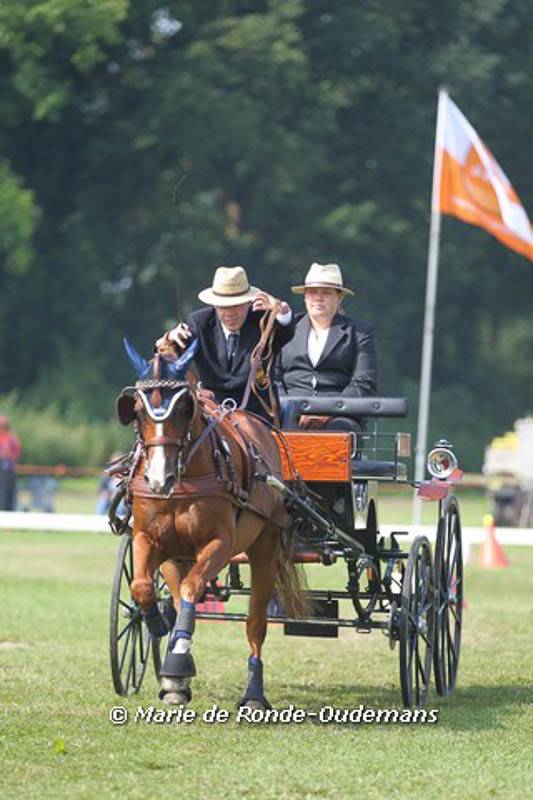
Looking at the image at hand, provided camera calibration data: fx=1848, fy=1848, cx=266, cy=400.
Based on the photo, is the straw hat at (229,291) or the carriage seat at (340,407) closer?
the straw hat at (229,291)

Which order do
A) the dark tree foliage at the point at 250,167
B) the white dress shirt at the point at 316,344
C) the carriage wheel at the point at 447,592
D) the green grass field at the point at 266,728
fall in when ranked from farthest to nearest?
the dark tree foliage at the point at 250,167 < the white dress shirt at the point at 316,344 < the carriage wheel at the point at 447,592 < the green grass field at the point at 266,728

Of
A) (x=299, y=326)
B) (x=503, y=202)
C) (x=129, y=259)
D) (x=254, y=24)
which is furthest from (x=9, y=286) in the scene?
(x=299, y=326)

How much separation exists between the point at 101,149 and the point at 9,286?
4.17 meters

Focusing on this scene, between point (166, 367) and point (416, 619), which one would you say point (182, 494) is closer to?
point (166, 367)

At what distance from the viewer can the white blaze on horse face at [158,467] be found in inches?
308

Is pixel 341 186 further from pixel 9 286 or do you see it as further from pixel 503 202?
pixel 503 202

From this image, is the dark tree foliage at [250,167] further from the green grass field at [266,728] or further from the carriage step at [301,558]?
the carriage step at [301,558]

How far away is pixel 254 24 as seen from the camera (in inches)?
1804

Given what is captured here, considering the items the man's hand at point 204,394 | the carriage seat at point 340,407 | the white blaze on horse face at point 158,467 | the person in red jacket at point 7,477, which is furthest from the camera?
the person in red jacket at point 7,477

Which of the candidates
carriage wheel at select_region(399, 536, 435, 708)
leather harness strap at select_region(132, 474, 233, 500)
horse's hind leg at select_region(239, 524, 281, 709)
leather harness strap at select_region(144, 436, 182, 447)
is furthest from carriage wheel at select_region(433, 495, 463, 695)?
leather harness strap at select_region(144, 436, 182, 447)

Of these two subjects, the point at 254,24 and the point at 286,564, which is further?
the point at 254,24

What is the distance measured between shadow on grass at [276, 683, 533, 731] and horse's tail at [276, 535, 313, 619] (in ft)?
1.57

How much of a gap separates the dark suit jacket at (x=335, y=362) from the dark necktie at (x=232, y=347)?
38.2 inches

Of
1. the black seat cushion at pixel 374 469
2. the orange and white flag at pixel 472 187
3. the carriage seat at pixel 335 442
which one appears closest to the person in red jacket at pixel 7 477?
the orange and white flag at pixel 472 187
